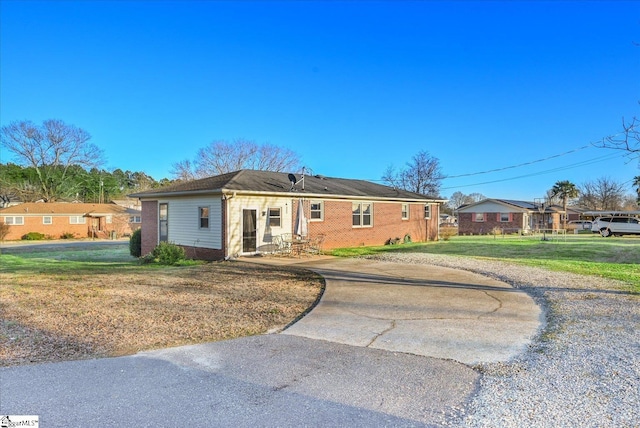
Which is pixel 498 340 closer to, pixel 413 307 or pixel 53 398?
pixel 413 307

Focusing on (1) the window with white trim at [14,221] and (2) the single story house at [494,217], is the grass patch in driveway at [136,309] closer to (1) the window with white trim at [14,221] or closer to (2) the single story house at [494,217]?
(1) the window with white trim at [14,221]

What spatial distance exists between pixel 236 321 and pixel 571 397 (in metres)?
4.63

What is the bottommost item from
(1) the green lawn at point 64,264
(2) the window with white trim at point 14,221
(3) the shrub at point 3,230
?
(1) the green lawn at point 64,264

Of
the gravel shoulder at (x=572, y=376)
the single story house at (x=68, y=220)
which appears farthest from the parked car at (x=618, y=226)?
the single story house at (x=68, y=220)

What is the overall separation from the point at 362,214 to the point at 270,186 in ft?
19.4

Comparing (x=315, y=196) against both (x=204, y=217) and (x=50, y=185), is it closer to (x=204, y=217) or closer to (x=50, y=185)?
(x=204, y=217)

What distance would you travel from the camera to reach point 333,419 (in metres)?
3.28

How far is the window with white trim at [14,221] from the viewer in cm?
3859

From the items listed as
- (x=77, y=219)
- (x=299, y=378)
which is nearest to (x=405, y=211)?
(x=299, y=378)

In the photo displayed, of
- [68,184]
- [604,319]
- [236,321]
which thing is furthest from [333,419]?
[68,184]

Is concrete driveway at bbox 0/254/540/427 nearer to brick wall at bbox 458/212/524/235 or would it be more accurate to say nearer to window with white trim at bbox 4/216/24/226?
brick wall at bbox 458/212/524/235

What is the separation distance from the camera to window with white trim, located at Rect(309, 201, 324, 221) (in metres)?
19.4

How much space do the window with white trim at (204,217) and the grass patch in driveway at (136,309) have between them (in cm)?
458

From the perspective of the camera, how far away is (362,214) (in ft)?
72.1
